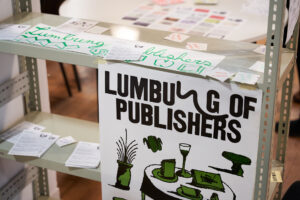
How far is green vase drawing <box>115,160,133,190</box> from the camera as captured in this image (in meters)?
2.24

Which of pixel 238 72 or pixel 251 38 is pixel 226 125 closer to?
pixel 238 72

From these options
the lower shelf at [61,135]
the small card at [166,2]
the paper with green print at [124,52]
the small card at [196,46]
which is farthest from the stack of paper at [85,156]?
the small card at [166,2]

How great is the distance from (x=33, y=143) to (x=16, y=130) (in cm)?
19

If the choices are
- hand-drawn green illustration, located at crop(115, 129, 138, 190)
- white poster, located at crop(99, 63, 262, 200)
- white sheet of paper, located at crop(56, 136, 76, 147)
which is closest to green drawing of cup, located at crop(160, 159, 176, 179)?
white poster, located at crop(99, 63, 262, 200)

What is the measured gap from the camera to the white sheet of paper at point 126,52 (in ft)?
6.67

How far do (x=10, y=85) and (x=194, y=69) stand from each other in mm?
1090

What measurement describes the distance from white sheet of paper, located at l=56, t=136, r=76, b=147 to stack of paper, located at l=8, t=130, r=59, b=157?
0.03m

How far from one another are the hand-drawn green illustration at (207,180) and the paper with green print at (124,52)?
42cm

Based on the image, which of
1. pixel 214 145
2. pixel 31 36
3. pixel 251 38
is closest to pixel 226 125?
pixel 214 145

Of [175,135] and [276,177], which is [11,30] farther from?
Result: [276,177]

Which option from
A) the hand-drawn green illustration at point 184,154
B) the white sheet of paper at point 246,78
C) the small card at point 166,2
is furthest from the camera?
the small card at point 166,2

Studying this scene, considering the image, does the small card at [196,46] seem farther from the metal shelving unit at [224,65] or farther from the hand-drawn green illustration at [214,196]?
the hand-drawn green illustration at [214,196]

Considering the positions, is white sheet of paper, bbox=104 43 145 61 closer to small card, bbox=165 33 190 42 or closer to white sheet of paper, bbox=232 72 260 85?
small card, bbox=165 33 190 42

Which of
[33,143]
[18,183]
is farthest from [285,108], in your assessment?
[18,183]
